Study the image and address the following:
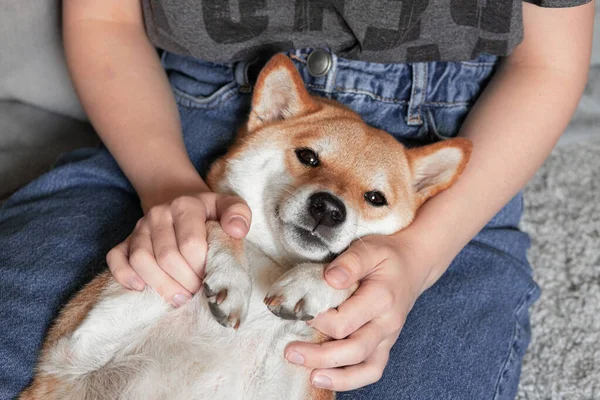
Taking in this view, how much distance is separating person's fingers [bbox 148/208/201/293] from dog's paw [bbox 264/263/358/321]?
0.16 meters

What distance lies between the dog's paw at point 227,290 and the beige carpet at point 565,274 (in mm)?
999

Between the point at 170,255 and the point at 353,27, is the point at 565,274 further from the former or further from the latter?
the point at 170,255

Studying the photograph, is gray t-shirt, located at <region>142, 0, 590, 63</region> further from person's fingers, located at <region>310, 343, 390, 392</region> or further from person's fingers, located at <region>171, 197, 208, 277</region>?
person's fingers, located at <region>310, 343, 390, 392</region>

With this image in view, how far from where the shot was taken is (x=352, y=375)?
1193 mm

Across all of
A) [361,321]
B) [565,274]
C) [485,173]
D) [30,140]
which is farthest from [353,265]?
[30,140]

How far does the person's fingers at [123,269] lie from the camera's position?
4.00 ft

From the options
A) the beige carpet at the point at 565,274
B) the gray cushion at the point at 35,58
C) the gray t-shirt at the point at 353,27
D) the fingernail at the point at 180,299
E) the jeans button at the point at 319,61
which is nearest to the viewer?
the fingernail at the point at 180,299

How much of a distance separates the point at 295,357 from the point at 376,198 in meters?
0.41

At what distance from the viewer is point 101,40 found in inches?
64.0

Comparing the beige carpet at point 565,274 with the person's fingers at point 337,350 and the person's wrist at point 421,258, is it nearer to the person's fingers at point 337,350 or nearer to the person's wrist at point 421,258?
the person's wrist at point 421,258

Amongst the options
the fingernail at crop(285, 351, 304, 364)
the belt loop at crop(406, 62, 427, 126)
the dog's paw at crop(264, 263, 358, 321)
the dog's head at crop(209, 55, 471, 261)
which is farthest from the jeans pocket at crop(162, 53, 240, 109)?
the fingernail at crop(285, 351, 304, 364)

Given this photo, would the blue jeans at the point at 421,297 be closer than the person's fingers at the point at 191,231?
No

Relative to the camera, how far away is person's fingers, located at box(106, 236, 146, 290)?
4.00ft

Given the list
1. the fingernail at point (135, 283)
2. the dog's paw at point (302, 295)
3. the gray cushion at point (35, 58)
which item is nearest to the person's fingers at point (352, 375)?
the dog's paw at point (302, 295)
